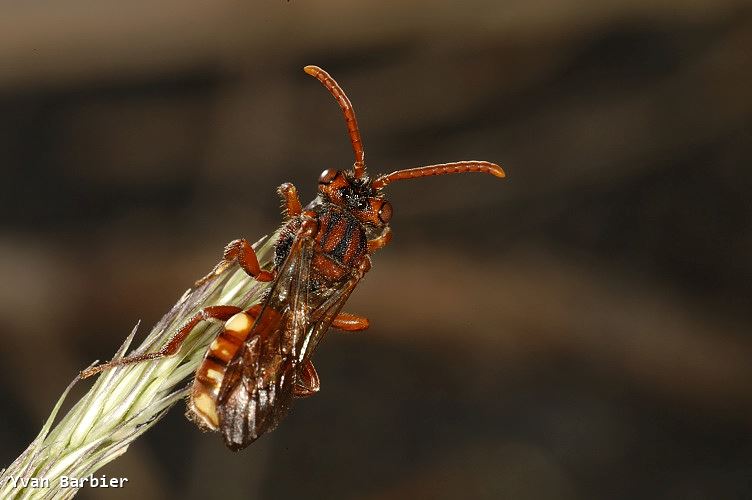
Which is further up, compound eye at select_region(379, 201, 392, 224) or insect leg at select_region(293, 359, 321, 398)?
compound eye at select_region(379, 201, 392, 224)

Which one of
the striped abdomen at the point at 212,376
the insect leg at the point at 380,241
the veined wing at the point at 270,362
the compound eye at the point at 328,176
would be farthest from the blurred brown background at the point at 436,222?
the striped abdomen at the point at 212,376

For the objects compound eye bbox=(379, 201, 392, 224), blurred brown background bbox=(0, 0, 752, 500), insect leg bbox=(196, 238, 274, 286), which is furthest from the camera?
blurred brown background bbox=(0, 0, 752, 500)

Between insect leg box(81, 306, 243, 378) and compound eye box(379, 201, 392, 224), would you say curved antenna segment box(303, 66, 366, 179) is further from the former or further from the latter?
insect leg box(81, 306, 243, 378)

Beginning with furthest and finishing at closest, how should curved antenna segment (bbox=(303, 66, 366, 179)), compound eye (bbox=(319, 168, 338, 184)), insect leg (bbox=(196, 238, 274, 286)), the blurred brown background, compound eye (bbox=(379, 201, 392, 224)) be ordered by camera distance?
the blurred brown background < compound eye (bbox=(379, 201, 392, 224)) < compound eye (bbox=(319, 168, 338, 184)) < curved antenna segment (bbox=(303, 66, 366, 179)) < insect leg (bbox=(196, 238, 274, 286))

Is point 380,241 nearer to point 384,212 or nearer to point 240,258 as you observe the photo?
point 384,212

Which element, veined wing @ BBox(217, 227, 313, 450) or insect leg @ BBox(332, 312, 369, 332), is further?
insect leg @ BBox(332, 312, 369, 332)

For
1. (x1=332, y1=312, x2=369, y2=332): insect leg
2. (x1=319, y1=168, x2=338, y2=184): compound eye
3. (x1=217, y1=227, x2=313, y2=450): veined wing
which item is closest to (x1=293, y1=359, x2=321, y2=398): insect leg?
(x1=217, y1=227, x2=313, y2=450): veined wing

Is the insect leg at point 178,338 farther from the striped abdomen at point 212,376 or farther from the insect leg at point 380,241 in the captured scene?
the insect leg at point 380,241

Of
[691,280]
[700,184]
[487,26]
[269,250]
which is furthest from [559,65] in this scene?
[269,250]
